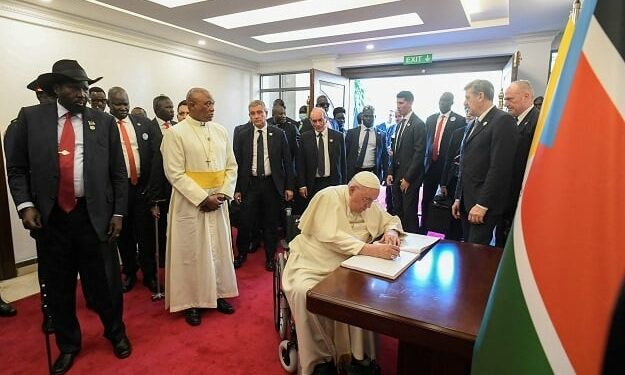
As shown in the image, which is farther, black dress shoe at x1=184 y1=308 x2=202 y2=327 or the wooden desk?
black dress shoe at x1=184 y1=308 x2=202 y2=327

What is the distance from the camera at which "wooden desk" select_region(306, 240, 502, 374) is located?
47.2 inches

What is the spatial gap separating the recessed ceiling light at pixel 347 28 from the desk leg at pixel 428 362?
3.91m

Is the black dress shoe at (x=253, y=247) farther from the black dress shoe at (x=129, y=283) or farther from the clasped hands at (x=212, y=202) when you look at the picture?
the clasped hands at (x=212, y=202)

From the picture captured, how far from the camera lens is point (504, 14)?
14.8ft

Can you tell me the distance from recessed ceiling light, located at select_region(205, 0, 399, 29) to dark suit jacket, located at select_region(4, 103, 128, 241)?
2.80 m

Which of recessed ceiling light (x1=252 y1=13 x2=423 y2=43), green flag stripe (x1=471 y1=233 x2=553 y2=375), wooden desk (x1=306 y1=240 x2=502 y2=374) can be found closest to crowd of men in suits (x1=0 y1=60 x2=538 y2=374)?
wooden desk (x1=306 y1=240 x2=502 y2=374)

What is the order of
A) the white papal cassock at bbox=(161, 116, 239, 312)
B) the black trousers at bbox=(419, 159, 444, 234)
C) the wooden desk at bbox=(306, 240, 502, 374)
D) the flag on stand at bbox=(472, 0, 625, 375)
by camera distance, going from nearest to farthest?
the flag on stand at bbox=(472, 0, 625, 375)
the wooden desk at bbox=(306, 240, 502, 374)
the white papal cassock at bbox=(161, 116, 239, 312)
the black trousers at bbox=(419, 159, 444, 234)

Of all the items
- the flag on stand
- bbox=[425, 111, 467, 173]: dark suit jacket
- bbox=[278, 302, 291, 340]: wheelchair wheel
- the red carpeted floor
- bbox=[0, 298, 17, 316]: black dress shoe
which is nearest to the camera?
the flag on stand

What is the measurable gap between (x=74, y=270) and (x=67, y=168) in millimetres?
606

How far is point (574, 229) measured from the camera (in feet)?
2.37

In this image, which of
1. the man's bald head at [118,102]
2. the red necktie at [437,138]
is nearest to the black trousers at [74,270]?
the man's bald head at [118,102]

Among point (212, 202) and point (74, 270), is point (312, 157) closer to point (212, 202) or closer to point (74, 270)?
point (212, 202)

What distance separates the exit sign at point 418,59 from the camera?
19.7 ft

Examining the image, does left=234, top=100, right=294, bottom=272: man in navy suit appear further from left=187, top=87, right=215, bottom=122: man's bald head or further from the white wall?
the white wall
